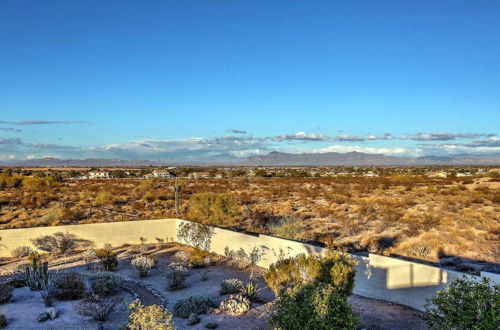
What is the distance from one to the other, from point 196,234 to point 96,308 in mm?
8763

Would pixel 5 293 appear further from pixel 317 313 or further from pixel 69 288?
pixel 317 313

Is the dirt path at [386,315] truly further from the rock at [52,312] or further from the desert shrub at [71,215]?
the desert shrub at [71,215]

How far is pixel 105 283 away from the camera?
498 inches

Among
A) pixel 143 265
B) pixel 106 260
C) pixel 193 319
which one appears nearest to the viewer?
pixel 193 319

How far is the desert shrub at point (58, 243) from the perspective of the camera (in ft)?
60.6

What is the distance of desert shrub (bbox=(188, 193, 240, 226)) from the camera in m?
22.7

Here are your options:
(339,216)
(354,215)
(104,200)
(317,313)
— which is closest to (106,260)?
(317,313)

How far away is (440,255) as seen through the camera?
16500 mm

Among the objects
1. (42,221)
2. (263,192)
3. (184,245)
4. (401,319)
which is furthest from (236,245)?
(263,192)

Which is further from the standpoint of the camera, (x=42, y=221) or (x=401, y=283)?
(x=42, y=221)

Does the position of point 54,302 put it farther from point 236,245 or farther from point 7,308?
point 236,245

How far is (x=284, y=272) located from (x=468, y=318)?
19.4ft

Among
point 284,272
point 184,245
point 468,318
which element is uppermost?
point 468,318

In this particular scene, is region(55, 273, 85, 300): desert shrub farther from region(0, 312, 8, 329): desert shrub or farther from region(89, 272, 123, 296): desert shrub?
region(0, 312, 8, 329): desert shrub
